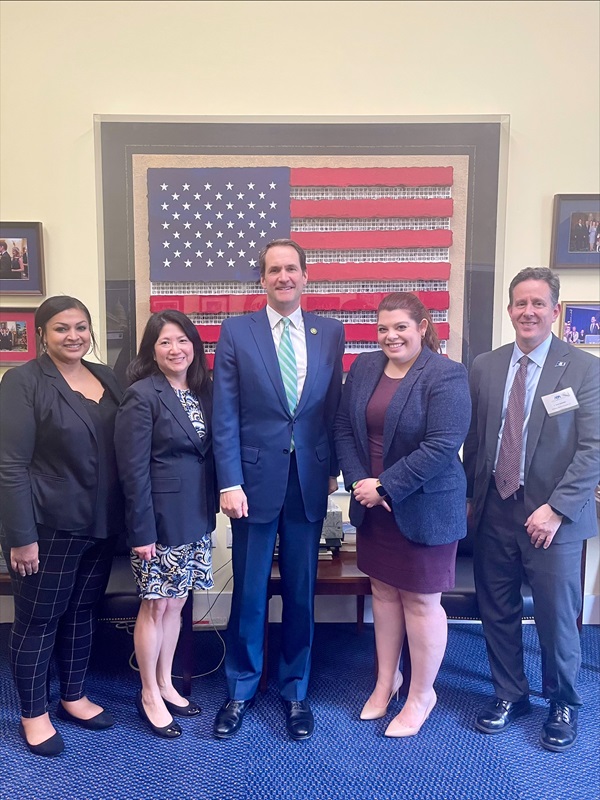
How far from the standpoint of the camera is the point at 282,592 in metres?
1.92

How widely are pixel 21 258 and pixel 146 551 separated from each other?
4.85 ft

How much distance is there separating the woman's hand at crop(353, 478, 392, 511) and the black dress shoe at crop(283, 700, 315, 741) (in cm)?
80

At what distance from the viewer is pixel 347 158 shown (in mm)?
2387

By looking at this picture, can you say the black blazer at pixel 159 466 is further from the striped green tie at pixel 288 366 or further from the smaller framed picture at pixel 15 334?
the smaller framed picture at pixel 15 334

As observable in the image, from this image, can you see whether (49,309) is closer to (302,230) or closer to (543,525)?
(302,230)

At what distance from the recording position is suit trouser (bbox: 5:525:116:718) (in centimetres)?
173

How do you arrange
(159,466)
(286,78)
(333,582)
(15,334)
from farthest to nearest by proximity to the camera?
1. (15,334)
2. (286,78)
3. (333,582)
4. (159,466)

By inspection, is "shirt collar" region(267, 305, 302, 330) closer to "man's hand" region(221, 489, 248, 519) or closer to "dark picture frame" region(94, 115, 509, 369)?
"man's hand" region(221, 489, 248, 519)

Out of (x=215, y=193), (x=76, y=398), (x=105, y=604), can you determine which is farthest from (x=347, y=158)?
(x=105, y=604)

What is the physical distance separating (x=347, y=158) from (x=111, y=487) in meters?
1.73

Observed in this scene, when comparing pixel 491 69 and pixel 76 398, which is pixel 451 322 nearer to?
pixel 491 69

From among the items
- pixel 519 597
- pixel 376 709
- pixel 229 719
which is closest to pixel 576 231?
pixel 519 597

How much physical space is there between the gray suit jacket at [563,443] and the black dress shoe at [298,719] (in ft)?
3.34

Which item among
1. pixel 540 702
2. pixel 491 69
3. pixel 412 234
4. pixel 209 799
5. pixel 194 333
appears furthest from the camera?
pixel 412 234
